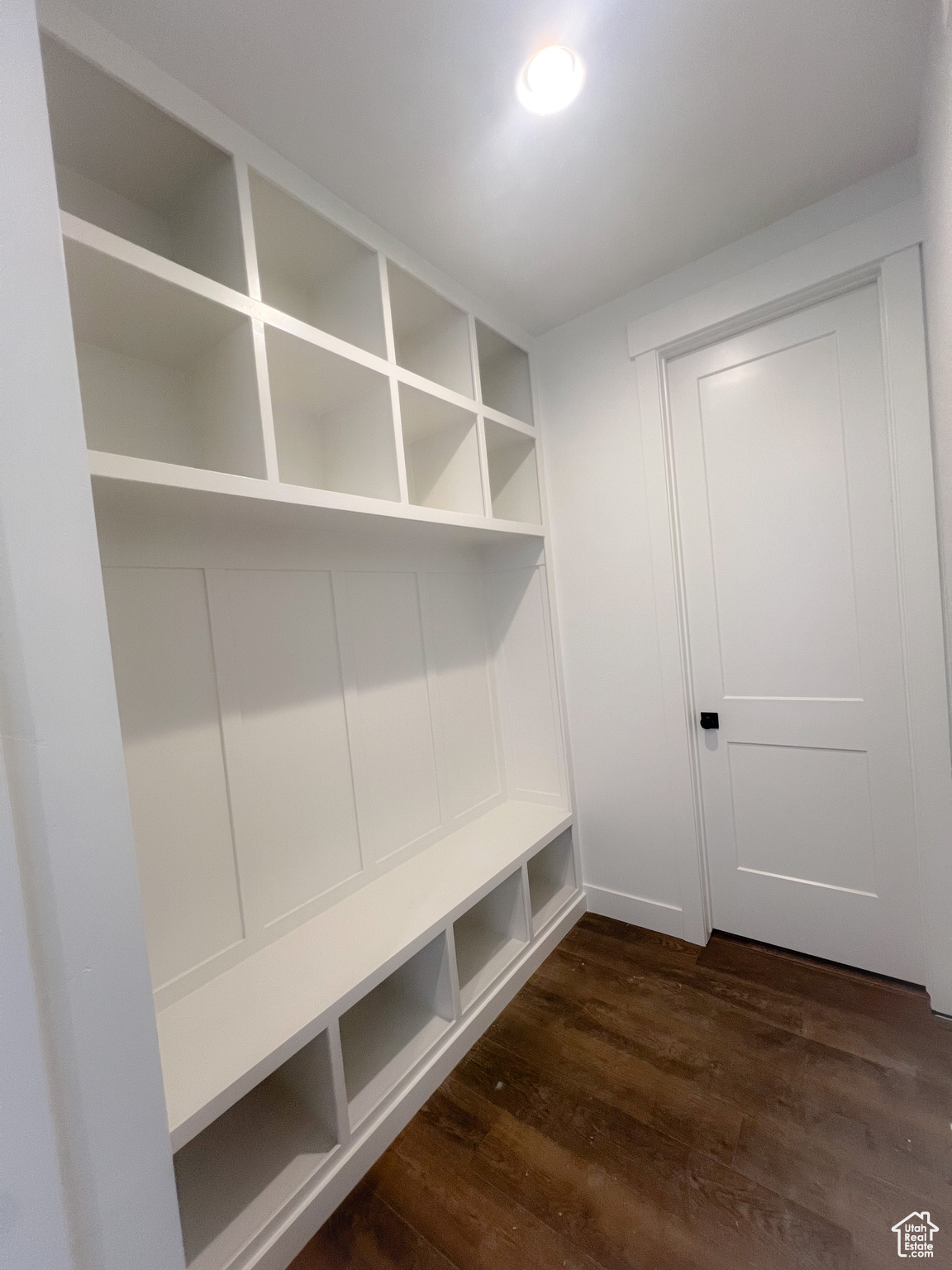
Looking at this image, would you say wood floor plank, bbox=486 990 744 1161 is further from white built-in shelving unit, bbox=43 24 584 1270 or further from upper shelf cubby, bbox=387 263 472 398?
upper shelf cubby, bbox=387 263 472 398

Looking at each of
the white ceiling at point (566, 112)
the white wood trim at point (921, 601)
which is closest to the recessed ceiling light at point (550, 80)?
the white ceiling at point (566, 112)

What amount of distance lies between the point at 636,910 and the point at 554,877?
0.37 m

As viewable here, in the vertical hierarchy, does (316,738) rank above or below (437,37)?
below

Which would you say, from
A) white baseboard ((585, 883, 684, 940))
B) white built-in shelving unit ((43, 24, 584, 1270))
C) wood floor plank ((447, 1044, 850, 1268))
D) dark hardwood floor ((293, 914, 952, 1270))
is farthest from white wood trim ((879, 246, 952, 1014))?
white built-in shelving unit ((43, 24, 584, 1270))

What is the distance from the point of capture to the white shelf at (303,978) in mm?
1087

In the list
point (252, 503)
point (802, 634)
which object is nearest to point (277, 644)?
point (252, 503)

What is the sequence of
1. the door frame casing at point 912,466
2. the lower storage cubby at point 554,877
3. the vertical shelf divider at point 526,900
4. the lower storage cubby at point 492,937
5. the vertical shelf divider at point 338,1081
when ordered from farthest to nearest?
the lower storage cubby at point 554,877 < the vertical shelf divider at point 526,900 < the lower storage cubby at point 492,937 < the door frame casing at point 912,466 < the vertical shelf divider at point 338,1081

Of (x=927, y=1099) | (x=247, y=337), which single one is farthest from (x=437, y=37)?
(x=927, y=1099)

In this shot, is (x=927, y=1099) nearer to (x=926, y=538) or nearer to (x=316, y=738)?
(x=926, y=538)

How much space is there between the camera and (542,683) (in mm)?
2348

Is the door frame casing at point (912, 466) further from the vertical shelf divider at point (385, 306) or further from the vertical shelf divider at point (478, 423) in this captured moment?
the vertical shelf divider at point (385, 306)

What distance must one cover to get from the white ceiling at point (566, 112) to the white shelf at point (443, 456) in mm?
491

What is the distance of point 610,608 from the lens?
2.20 meters

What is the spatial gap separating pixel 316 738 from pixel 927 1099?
1.95 meters
